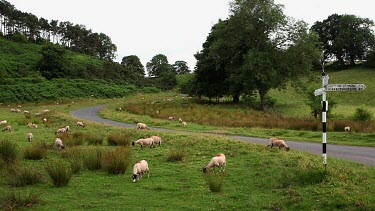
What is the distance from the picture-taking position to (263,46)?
50656 mm

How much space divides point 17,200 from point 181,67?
561ft

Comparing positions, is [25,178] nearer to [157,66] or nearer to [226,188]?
[226,188]

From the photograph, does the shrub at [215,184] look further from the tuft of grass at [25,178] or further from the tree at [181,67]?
the tree at [181,67]

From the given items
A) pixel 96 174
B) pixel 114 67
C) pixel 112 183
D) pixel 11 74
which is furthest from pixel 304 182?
pixel 114 67

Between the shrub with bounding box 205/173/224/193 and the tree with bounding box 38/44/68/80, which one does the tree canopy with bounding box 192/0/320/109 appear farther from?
the tree with bounding box 38/44/68/80

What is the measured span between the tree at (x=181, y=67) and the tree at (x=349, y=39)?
8346 centimetres

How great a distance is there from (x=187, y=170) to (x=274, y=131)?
13.7 m

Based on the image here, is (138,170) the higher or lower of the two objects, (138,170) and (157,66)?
the lower

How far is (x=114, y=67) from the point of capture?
107938 millimetres

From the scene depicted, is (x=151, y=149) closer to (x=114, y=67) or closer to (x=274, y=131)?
(x=274, y=131)

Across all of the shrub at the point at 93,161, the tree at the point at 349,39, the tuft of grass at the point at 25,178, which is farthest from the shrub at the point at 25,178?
the tree at the point at 349,39

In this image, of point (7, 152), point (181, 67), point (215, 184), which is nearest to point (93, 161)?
point (7, 152)

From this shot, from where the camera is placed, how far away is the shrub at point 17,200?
321 inches

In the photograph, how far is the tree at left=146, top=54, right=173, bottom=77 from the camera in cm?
16175
